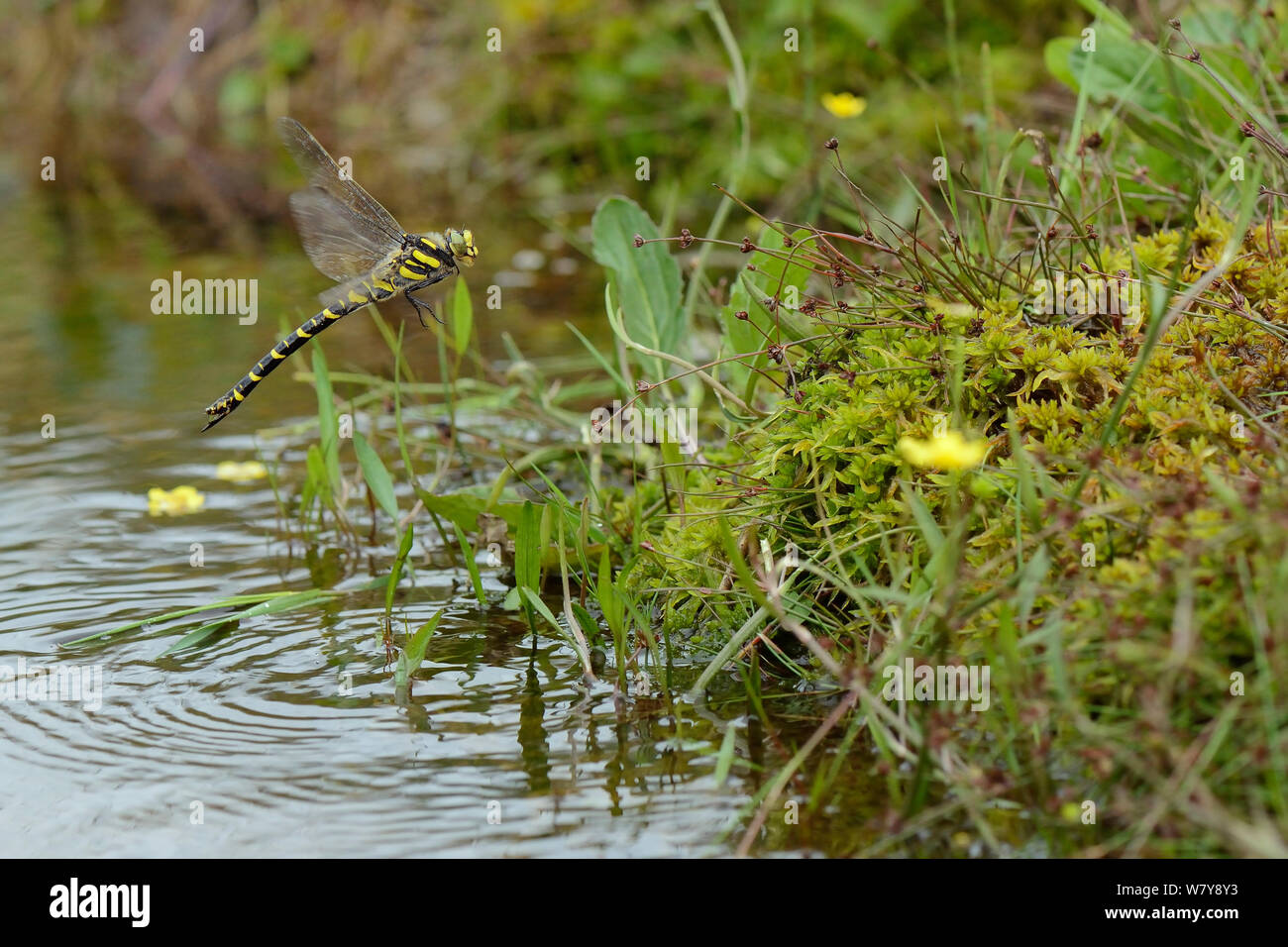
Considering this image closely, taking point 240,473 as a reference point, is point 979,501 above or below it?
below

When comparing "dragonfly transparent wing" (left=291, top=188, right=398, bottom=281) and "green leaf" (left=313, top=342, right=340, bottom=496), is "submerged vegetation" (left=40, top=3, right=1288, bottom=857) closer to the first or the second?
"green leaf" (left=313, top=342, right=340, bottom=496)

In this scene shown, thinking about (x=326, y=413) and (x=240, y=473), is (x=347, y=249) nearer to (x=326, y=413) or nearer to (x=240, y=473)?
(x=326, y=413)

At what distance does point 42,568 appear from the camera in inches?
120

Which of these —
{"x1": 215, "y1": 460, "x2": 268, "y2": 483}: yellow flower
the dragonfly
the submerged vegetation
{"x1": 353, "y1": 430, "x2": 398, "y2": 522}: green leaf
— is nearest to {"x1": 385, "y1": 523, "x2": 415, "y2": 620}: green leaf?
the submerged vegetation

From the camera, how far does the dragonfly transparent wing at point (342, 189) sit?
3.01m

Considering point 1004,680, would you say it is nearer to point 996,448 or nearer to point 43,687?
point 996,448

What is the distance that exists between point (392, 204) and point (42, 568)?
4.75 meters

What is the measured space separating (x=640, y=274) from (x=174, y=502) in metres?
1.35

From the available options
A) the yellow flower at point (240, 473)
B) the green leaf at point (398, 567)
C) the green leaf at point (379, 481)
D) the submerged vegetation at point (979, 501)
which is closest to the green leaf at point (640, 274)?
the submerged vegetation at point (979, 501)

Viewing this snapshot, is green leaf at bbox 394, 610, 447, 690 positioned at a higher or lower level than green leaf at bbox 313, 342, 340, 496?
lower

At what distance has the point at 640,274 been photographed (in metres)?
3.12

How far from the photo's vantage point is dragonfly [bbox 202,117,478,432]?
289 cm

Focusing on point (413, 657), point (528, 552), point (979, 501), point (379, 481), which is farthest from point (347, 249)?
point (979, 501)
